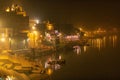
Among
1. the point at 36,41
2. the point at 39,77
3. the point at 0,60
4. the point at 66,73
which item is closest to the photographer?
the point at 39,77

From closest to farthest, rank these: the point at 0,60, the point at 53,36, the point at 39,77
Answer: the point at 39,77, the point at 0,60, the point at 53,36

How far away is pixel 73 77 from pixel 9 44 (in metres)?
19.2

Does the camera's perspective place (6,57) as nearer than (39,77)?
No

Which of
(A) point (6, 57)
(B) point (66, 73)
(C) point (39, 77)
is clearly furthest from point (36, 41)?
(C) point (39, 77)

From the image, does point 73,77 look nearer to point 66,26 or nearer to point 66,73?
point 66,73

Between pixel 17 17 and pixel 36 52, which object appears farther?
pixel 17 17

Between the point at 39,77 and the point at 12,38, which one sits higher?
the point at 12,38

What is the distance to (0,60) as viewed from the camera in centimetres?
3981

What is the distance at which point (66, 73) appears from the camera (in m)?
48.0

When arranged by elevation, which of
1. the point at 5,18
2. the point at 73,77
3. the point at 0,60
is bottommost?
the point at 73,77

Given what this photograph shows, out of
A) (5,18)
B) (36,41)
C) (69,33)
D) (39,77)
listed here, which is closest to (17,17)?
(5,18)

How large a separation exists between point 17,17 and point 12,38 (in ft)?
24.7

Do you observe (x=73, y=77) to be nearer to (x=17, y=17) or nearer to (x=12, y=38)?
(x=12, y=38)

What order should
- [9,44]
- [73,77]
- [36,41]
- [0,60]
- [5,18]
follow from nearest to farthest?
1. [0,60]
2. [73,77]
3. [9,44]
4. [5,18]
5. [36,41]
